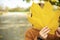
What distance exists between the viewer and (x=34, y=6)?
2.95 ft

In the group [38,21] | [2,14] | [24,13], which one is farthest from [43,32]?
[2,14]

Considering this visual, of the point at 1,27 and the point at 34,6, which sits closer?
the point at 34,6

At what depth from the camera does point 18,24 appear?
1061 mm

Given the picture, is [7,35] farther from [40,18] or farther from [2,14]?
[40,18]

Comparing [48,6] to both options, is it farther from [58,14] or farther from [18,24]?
[18,24]

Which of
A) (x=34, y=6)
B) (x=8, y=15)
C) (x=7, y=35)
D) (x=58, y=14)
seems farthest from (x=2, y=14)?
(x=58, y=14)

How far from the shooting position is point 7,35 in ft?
3.49

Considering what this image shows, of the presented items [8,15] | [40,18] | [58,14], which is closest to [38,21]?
[40,18]

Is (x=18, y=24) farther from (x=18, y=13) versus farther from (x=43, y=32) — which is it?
(x=43, y=32)

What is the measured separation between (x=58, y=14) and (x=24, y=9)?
259mm

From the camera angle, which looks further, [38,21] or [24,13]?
[24,13]

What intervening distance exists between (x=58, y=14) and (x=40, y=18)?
4.4 inches

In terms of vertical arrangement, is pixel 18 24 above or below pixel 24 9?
below

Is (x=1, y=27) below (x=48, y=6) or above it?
below
